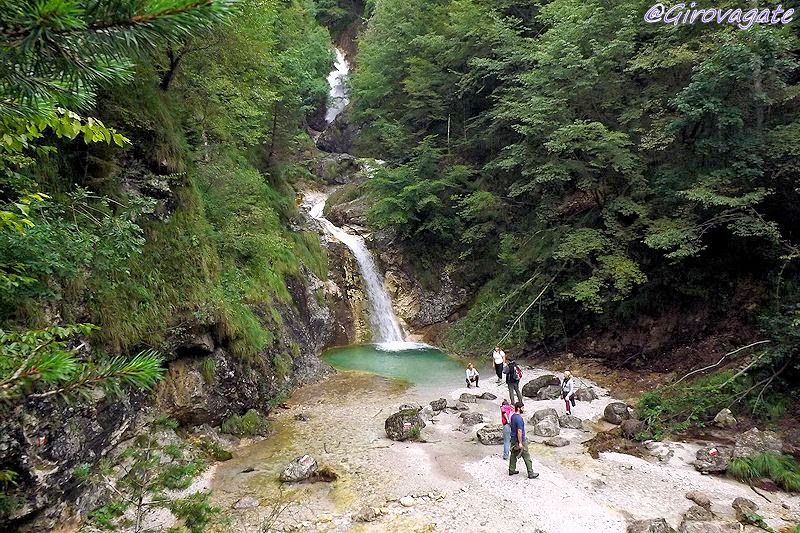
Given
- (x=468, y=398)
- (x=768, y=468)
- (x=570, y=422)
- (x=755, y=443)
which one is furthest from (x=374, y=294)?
(x=768, y=468)

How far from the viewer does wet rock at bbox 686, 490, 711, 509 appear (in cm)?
712

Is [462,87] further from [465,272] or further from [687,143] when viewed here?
[687,143]

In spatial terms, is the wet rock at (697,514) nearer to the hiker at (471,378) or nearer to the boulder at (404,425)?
the boulder at (404,425)

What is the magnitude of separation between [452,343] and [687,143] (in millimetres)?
11798

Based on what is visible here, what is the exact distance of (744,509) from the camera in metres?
6.86

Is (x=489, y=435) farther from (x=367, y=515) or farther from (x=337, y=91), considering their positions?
(x=337, y=91)

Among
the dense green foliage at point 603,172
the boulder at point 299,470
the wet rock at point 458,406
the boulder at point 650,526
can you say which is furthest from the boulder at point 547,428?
the boulder at point 299,470

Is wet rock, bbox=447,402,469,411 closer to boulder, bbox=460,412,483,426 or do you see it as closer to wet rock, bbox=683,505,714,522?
boulder, bbox=460,412,483,426

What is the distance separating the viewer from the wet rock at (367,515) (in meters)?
7.00

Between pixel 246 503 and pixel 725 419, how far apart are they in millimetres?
10180

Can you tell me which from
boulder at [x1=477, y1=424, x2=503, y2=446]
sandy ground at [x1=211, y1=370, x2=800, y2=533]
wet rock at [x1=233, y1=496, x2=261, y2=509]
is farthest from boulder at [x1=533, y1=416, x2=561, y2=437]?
wet rock at [x1=233, y1=496, x2=261, y2=509]

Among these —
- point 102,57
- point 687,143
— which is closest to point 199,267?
point 102,57

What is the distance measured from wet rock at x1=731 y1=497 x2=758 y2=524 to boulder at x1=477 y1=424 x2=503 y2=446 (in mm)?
4333

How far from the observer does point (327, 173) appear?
113 feet
